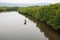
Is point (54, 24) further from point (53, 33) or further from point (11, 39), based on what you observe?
point (11, 39)

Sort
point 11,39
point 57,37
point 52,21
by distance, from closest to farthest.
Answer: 1. point 11,39
2. point 57,37
3. point 52,21

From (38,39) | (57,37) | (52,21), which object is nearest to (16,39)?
(38,39)

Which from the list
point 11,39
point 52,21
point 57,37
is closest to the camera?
point 11,39

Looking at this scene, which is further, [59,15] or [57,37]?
[59,15]

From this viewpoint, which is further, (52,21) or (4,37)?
(52,21)

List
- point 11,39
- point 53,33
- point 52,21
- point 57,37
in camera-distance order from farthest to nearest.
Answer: point 52,21
point 53,33
point 57,37
point 11,39

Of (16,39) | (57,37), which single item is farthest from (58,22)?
(16,39)

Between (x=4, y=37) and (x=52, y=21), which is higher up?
(x=52, y=21)

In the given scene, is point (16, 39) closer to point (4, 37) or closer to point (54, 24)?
point (4, 37)

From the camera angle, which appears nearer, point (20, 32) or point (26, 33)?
point (26, 33)

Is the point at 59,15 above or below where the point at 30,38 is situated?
above
